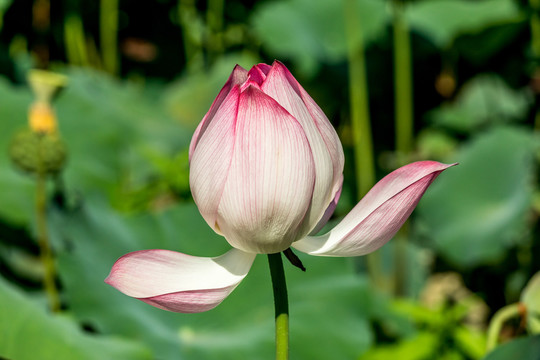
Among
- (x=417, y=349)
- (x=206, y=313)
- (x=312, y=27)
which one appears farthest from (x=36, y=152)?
(x=312, y=27)

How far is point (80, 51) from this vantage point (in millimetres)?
2629

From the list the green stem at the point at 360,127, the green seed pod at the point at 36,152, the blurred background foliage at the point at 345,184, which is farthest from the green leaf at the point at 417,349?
the green seed pod at the point at 36,152

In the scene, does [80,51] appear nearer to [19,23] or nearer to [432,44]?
[19,23]

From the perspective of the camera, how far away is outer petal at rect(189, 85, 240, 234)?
44 cm

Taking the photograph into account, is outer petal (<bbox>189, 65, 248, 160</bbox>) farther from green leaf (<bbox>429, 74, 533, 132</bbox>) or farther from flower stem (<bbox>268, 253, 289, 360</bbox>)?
green leaf (<bbox>429, 74, 533, 132</bbox>)

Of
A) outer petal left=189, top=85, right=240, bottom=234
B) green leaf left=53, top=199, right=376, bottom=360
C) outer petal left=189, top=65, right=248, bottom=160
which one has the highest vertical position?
outer petal left=189, top=65, right=248, bottom=160

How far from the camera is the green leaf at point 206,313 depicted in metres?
1.03

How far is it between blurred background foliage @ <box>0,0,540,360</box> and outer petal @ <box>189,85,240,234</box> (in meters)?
0.37

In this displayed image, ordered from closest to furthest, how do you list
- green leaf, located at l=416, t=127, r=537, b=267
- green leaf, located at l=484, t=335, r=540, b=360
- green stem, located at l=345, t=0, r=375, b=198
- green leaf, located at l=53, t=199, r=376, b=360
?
green leaf, located at l=484, t=335, r=540, b=360
green leaf, located at l=53, t=199, r=376, b=360
green leaf, located at l=416, t=127, r=537, b=267
green stem, located at l=345, t=0, r=375, b=198

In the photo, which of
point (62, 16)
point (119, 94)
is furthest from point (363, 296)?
point (62, 16)

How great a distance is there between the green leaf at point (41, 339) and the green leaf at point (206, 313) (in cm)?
11

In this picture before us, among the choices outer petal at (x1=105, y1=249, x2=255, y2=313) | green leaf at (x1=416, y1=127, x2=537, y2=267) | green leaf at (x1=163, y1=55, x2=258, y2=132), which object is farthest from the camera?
green leaf at (x1=163, y1=55, x2=258, y2=132)

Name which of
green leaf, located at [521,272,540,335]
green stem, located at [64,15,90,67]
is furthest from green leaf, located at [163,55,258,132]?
green leaf, located at [521,272,540,335]

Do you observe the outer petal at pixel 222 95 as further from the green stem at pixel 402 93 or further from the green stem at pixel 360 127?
the green stem at pixel 402 93
